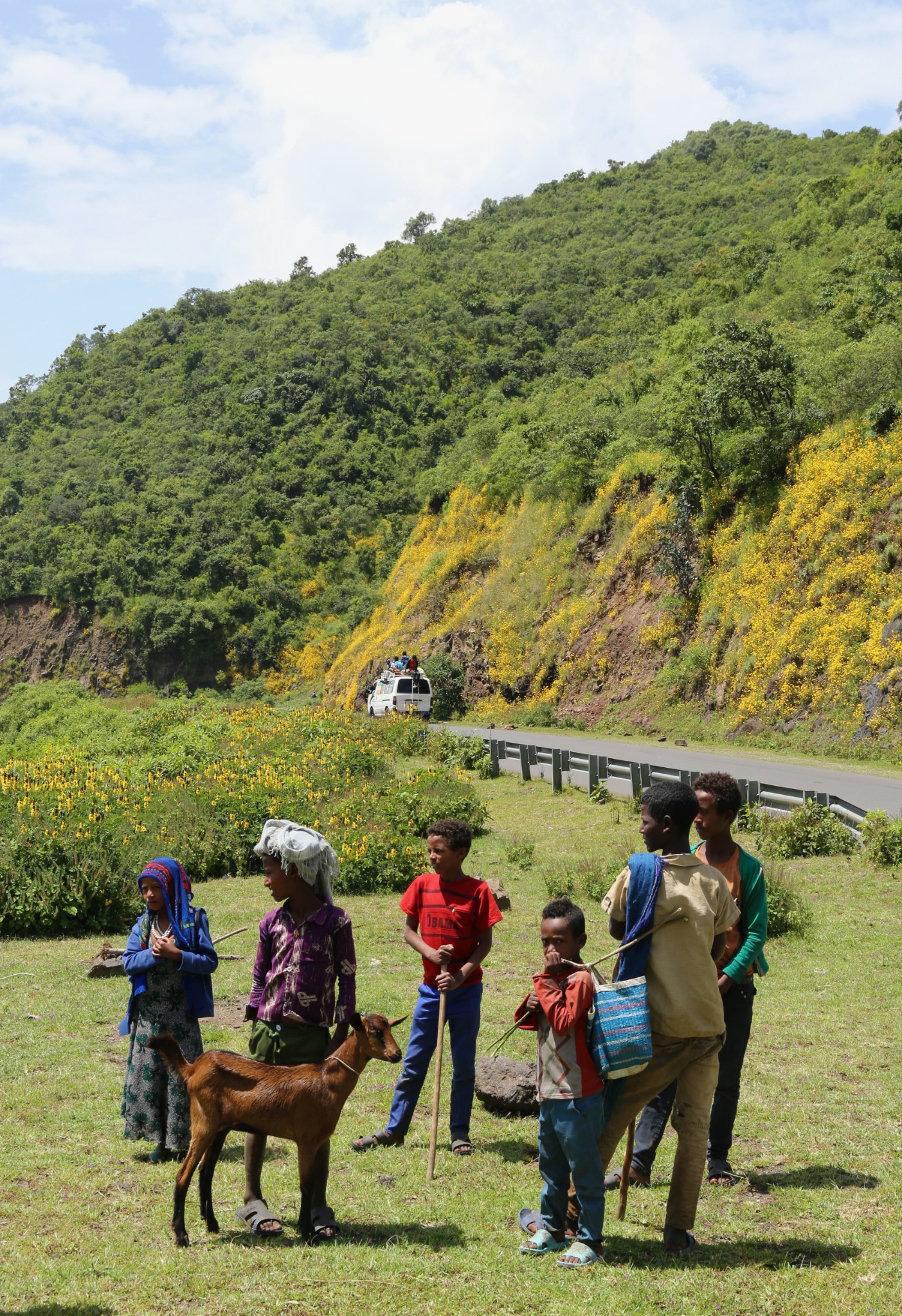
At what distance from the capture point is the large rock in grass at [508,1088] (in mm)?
6086

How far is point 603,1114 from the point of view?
4.10 meters

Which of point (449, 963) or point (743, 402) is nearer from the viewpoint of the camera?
point (449, 963)

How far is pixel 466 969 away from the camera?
5.20 m

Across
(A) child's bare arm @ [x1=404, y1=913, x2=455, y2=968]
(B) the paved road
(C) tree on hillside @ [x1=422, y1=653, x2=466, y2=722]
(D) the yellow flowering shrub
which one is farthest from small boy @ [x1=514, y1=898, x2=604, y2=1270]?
(C) tree on hillside @ [x1=422, y1=653, x2=466, y2=722]

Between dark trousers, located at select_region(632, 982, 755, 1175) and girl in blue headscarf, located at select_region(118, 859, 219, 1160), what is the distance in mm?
2122

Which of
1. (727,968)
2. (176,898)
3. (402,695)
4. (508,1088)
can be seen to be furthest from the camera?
(402,695)

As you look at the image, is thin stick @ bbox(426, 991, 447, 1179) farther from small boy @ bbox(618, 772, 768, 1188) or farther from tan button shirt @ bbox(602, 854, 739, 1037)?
tan button shirt @ bbox(602, 854, 739, 1037)

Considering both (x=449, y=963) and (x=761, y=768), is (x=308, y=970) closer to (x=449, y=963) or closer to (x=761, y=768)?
(x=449, y=963)

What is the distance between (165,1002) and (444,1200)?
63.6 inches

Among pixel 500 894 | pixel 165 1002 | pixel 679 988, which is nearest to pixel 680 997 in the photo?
pixel 679 988

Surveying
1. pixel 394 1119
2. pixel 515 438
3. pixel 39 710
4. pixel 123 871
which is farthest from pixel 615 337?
pixel 394 1119

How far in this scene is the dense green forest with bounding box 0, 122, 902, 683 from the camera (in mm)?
30703

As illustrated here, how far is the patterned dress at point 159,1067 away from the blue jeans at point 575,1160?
199cm

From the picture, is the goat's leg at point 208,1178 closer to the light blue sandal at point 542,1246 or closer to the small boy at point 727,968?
the light blue sandal at point 542,1246
